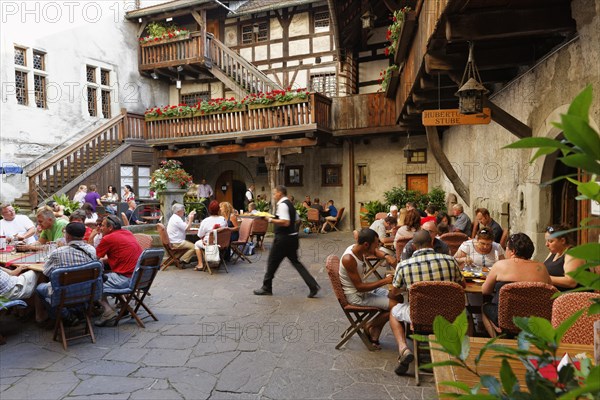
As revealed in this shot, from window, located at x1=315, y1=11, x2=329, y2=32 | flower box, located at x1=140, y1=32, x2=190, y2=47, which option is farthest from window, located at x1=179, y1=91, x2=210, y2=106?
window, located at x1=315, y1=11, x2=329, y2=32

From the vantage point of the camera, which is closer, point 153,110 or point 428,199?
point 428,199

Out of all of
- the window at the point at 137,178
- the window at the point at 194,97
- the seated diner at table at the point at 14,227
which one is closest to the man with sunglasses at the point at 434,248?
the seated diner at table at the point at 14,227

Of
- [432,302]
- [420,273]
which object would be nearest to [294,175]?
[420,273]

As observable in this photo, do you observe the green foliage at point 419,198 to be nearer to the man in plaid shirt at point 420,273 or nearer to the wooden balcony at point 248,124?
the wooden balcony at point 248,124

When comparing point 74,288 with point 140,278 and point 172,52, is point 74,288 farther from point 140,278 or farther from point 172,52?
point 172,52

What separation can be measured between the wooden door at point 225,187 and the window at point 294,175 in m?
3.07

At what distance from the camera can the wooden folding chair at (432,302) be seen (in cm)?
346

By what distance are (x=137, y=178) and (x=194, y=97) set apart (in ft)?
18.0

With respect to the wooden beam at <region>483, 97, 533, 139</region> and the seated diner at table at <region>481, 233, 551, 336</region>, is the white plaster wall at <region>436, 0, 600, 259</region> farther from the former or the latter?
the seated diner at table at <region>481, 233, 551, 336</region>

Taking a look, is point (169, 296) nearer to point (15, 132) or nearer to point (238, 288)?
point (238, 288)

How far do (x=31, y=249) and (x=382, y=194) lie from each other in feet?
40.8

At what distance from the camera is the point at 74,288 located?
14.8 ft

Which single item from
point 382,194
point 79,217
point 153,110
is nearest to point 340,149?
point 382,194

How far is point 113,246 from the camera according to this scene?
5484 millimetres
